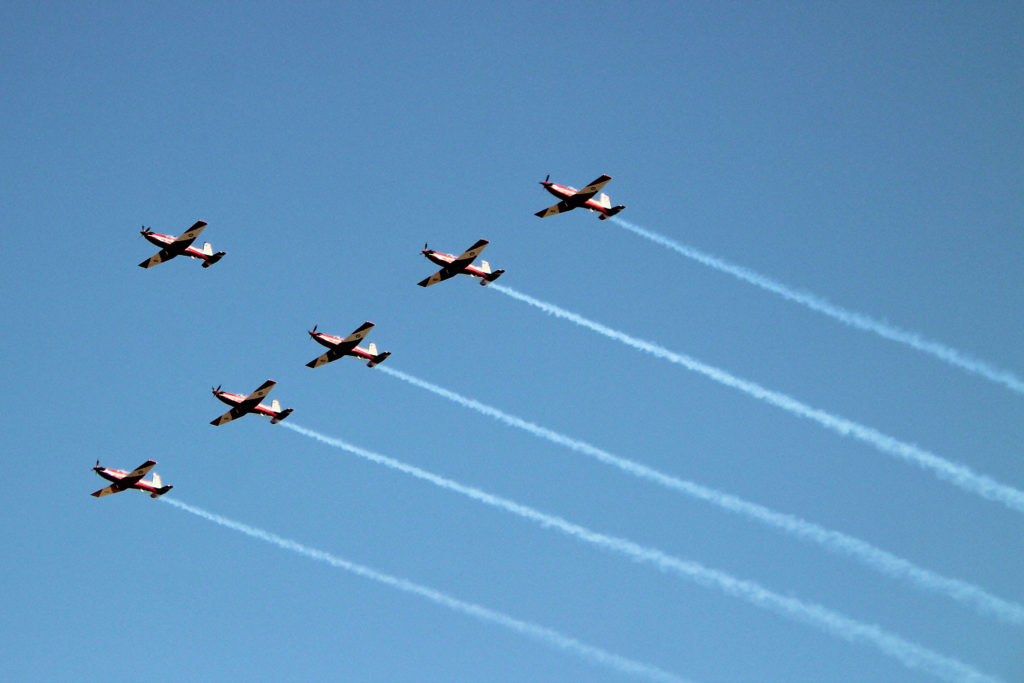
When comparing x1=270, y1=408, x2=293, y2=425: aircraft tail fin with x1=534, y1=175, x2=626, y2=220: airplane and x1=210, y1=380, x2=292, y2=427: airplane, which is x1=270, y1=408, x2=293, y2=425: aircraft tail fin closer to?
x1=210, y1=380, x2=292, y2=427: airplane

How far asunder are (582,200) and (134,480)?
4599 centimetres

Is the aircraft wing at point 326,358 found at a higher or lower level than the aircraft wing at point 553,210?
lower

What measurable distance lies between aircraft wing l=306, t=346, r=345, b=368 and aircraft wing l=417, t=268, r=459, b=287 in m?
8.93

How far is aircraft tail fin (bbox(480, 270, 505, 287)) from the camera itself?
10957cm

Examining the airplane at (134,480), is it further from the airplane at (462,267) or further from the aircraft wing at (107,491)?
the airplane at (462,267)

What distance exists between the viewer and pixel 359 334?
107250 millimetres

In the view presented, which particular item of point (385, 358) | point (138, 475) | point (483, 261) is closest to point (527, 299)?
point (483, 261)

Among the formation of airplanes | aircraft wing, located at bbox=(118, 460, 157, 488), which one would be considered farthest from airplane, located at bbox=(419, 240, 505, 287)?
aircraft wing, located at bbox=(118, 460, 157, 488)

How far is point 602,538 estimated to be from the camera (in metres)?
104

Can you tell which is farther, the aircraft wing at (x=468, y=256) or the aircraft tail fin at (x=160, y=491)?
the aircraft tail fin at (x=160, y=491)

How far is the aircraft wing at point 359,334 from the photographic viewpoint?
351ft

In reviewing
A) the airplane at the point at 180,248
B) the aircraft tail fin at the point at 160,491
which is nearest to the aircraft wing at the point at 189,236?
the airplane at the point at 180,248

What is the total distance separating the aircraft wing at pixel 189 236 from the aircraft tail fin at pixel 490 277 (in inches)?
956

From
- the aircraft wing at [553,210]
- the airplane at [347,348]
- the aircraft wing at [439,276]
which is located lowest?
the airplane at [347,348]
